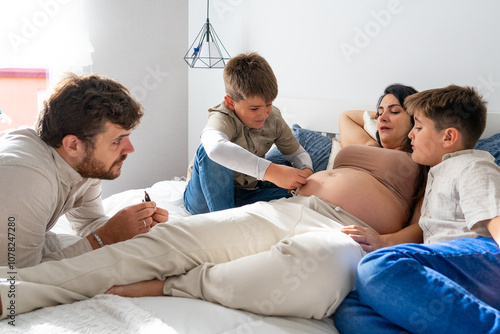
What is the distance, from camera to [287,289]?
1133 mm

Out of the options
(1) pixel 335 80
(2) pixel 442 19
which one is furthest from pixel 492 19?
(1) pixel 335 80

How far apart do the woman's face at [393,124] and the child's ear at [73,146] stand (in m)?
1.11

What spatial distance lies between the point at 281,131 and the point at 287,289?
112cm

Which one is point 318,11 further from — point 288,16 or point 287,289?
point 287,289

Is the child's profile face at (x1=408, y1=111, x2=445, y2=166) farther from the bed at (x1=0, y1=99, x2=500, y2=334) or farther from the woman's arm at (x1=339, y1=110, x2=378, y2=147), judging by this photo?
the bed at (x1=0, y1=99, x2=500, y2=334)

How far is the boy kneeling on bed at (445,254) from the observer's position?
3.36 feet

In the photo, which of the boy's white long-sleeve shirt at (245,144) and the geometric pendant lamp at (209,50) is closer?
the boy's white long-sleeve shirt at (245,144)

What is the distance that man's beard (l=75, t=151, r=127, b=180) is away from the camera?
1.41 m

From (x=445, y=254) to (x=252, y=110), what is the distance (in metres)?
1.03

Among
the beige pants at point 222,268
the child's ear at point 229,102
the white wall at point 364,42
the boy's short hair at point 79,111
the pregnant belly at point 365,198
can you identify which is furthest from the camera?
the child's ear at point 229,102

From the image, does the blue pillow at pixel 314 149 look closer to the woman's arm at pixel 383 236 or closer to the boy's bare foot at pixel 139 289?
the woman's arm at pixel 383 236

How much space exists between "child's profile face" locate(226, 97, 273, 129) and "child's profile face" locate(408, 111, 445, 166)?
24.8 inches

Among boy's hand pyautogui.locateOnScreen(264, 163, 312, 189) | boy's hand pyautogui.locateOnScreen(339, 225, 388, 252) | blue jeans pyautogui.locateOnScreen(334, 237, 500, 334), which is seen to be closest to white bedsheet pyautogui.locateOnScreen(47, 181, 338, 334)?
blue jeans pyautogui.locateOnScreen(334, 237, 500, 334)

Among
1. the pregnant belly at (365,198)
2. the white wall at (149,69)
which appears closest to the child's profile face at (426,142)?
the pregnant belly at (365,198)
